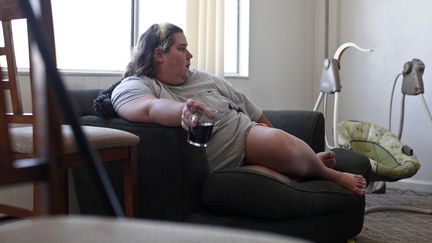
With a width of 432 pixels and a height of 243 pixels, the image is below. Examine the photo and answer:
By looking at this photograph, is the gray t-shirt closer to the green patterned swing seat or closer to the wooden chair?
the wooden chair

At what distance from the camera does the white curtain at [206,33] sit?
2941 mm

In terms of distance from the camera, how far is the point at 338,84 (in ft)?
10.9

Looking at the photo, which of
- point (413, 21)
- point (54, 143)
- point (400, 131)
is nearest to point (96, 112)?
point (54, 143)

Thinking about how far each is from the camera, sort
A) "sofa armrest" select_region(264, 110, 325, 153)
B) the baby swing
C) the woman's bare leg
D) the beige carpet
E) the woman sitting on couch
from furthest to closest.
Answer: the baby swing
the beige carpet
"sofa armrest" select_region(264, 110, 325, 153)
the woman's bare leg
the woman sitting on couch

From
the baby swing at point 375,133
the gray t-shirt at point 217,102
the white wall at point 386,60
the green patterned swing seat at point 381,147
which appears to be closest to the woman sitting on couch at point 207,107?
the gray t-shirt at point 217,102

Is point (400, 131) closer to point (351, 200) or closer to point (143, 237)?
point (351, 200)

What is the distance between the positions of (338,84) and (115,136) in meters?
2.04

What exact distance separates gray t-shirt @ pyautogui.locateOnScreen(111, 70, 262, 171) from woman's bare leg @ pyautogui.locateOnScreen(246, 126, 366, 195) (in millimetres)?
56

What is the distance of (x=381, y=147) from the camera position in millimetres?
3219

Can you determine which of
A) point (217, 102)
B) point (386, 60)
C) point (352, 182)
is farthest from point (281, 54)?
point (352, 182)

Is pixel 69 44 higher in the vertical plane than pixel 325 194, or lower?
higher

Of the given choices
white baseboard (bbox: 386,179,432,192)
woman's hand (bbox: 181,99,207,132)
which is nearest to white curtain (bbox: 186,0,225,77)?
woman's hand (bbox: 181,99,207,132)

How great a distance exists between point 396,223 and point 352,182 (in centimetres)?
92

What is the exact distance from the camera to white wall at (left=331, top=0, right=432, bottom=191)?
12.1 ft
